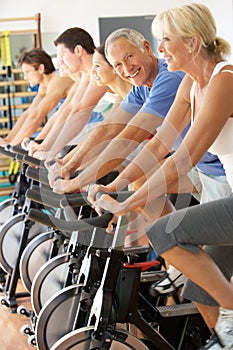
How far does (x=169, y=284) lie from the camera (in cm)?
333

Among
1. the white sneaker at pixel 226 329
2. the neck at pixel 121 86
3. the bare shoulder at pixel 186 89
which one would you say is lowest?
the white sneaker at pixel 226 329

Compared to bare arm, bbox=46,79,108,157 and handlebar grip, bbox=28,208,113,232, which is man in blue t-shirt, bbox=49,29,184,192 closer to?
handlebar grip, bbox=28,208,113,232

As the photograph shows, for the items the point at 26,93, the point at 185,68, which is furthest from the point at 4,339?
the point at 26,93

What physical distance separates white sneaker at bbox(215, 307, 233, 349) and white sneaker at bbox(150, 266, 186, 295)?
1.13 metres

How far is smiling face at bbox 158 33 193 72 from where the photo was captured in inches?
103

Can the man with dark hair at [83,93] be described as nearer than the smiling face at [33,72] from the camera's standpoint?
Yes

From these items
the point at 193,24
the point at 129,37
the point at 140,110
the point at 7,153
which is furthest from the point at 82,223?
the point at 7,153

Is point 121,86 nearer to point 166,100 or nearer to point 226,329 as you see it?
point 166,100

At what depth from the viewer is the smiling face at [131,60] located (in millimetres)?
3250

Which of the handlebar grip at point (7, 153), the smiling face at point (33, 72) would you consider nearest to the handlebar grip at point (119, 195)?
the handlebar grip at point (7, 153)

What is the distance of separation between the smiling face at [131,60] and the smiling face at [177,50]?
0.61 meters

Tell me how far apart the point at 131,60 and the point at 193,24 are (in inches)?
27.6

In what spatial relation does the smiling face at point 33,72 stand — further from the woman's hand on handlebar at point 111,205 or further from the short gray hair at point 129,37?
the woman's hand on handlebar at point 111,205

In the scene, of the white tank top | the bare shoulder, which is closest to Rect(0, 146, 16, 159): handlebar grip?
the bare shoulder
